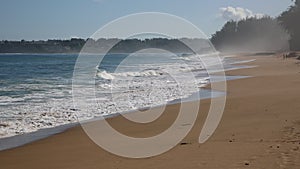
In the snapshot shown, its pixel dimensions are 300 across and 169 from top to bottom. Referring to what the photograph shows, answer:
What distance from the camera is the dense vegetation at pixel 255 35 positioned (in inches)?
4122

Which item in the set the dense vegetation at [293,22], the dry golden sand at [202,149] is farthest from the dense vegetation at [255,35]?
the dry golden sand at [202,149]

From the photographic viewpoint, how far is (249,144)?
7145 mm

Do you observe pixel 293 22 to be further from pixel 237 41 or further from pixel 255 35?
pixel 237 41

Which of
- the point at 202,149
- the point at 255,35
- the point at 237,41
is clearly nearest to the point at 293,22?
the point at 255,35

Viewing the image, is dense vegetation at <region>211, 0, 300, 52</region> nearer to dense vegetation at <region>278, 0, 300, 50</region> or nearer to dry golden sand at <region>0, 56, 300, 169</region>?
dense vegetation at <region>278, 0, 300, 50</region>

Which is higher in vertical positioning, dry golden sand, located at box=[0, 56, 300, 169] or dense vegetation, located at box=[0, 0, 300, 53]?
dense vegetation, located at box=[0, 0, 300, 53]

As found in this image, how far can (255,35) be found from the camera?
445ft

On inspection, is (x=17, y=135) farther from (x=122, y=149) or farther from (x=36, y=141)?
(x=122, y=149)

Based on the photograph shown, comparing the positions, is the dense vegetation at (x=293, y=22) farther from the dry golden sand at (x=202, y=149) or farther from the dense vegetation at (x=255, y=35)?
the dry golden sand at (x=202, y=149)

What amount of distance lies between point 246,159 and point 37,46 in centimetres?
17942

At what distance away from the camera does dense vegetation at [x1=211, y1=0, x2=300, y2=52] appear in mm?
104688

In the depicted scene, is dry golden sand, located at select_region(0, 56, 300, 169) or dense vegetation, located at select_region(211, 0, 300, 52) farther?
dense vegetation, located at select_region(211, 0, 300, 52)

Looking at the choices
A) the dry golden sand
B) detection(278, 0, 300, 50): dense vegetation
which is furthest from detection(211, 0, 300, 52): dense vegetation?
the dry golden sand

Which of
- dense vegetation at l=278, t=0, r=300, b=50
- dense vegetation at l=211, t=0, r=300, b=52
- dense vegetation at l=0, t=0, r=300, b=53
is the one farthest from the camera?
dense vegetation at l=211, t=0, r=300, b=52
